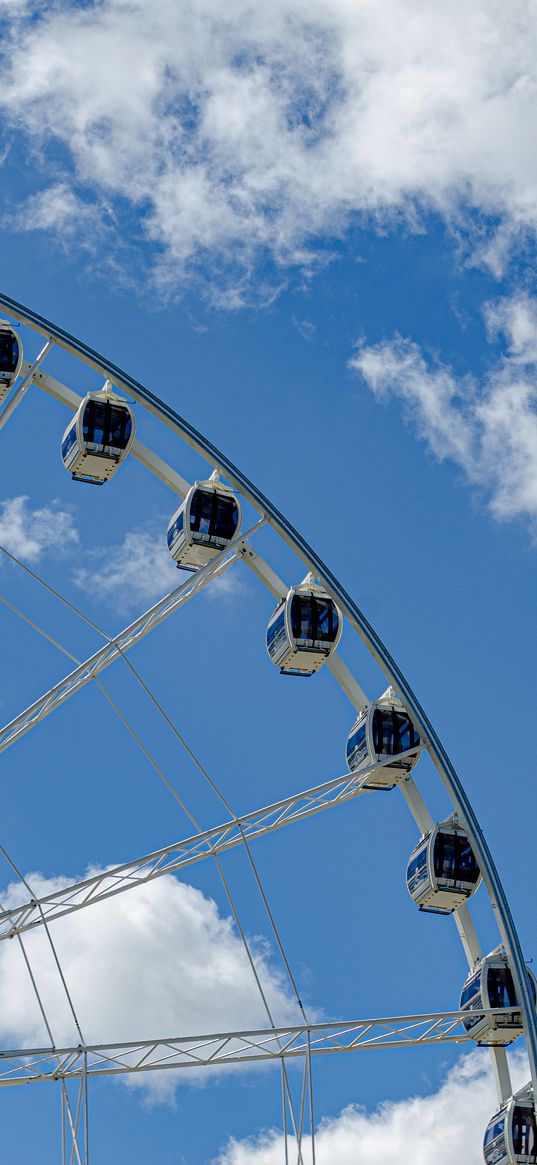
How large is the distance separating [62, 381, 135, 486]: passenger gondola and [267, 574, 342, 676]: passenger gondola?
13.7 ft

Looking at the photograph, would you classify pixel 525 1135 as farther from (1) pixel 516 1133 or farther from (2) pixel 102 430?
(2) pixel 102 430

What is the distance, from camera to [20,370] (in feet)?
109

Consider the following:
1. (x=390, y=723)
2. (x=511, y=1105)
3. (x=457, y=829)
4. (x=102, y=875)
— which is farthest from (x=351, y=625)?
(x=511, y=1105)

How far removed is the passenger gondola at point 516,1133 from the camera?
107ft

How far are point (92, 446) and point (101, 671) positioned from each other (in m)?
4.22

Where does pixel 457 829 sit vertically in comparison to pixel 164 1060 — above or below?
above

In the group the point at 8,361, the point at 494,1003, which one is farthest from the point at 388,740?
the point at 8,361

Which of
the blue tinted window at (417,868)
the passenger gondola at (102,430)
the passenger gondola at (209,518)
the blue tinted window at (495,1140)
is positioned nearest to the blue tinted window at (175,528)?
the passenger gondola at (209,518)

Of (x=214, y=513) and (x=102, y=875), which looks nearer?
(x=102, y=875)

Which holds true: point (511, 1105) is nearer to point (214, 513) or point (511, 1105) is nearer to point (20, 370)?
point (214, 513)

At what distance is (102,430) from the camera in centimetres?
3422

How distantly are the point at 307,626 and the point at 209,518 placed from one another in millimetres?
2718

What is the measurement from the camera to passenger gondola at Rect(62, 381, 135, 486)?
112ft

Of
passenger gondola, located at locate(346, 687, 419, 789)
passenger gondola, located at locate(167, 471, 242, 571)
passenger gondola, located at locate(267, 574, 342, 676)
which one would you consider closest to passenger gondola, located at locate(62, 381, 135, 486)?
passenger gondola, located at locate(167, 471, 242, 571)
